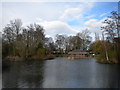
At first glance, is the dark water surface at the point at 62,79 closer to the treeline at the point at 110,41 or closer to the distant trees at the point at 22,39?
the treeline at the point at 110,41

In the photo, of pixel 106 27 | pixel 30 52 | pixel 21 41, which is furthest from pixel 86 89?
pixel 30 52

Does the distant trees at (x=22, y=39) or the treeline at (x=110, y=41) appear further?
→ the distant trees at (x=22, y=39)

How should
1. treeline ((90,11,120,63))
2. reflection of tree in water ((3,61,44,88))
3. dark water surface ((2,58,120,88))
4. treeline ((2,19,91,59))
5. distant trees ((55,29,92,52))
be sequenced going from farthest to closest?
distant trees ((55,29,92,52)), treeline ((2,19,91,59)), treeline ((90,11,120,63)), reflection of tree in water ((3,61,44,88)), dark water surface ((2,58,120,88))

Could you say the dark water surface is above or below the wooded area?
below

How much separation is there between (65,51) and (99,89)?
981 inches

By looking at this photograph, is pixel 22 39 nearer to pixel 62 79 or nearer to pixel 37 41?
pixel 37 41

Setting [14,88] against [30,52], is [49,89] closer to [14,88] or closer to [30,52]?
[14,88]

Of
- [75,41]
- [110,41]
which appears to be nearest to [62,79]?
[110,41]

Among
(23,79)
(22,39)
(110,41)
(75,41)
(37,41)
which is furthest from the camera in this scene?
(75,41)

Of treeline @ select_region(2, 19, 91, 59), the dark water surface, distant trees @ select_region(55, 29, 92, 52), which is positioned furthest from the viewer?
distant trees @ select_region(55, 29, 92, 52)

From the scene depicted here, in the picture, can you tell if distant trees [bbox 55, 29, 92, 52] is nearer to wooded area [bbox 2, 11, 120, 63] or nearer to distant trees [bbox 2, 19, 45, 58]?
wooded area [bbox 2, 11, 120, 63]

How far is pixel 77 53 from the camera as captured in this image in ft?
79.4

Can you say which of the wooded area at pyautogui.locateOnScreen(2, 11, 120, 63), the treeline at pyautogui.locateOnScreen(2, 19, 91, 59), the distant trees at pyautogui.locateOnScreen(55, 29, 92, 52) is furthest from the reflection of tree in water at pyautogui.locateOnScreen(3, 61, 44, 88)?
the distant trees at pyautogui.locateOnScreen(55, 29, 92, 52)

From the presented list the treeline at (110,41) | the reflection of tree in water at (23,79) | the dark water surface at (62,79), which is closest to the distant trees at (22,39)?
the reflection of tree in water at (23,79)
